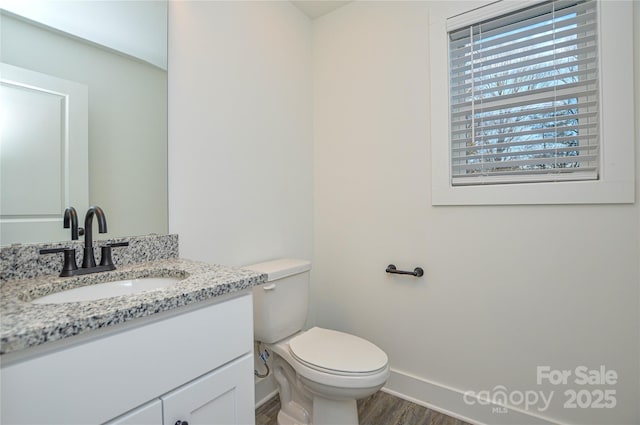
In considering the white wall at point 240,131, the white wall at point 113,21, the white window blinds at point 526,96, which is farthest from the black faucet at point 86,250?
the white window blinds at point 526,96

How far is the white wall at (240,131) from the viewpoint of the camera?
4.53 ft

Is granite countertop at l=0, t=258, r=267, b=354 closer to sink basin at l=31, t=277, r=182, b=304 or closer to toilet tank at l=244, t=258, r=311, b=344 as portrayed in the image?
sink basin at l=31, t=277, r=182, b=304

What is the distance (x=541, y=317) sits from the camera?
56.1 inches

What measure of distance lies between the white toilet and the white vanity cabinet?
39 cm

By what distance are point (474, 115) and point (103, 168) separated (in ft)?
5.53

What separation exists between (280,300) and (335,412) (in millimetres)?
550

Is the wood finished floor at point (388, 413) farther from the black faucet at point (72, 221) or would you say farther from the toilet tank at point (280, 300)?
the black faucet at point (72, 221)

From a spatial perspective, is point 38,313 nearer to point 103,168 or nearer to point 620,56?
point 103,168

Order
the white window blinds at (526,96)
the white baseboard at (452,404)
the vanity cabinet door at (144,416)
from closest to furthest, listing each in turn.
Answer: the vanity cabinet door at (144,416) < the white window blinds at (526,96) < the white baseboard at (452,404)

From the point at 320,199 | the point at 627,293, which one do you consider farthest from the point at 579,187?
the point at 320,199

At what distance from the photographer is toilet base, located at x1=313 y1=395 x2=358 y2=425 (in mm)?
1369

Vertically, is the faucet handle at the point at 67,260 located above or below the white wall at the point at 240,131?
below

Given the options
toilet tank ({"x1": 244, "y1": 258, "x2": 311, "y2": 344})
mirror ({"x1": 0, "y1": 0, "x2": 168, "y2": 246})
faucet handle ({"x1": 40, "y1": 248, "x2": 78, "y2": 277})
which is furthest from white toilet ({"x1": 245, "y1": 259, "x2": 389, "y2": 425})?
faucet handle ({"x1": 40, "y1": 248, "x2": 78, "y2": 277})

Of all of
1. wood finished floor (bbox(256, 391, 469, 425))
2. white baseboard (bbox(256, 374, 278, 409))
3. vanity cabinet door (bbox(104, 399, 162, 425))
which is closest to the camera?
vanity cabinet door (bbox(104, 399, 162, 425))
